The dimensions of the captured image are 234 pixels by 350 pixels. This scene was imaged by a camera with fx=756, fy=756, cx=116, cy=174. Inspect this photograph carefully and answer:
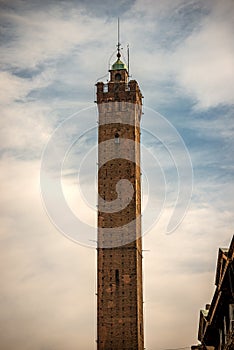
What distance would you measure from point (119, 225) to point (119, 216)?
689mm

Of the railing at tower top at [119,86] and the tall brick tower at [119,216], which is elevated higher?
A: the railing at tower top at [119,86]

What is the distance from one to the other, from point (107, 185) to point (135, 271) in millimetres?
6838

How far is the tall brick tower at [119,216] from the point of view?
53.0 m

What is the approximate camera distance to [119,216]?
5612 centimetres

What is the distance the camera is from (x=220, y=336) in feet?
69.9

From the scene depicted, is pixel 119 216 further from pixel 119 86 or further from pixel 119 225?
pixel 119 86

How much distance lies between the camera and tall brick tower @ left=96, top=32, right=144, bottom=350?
53.0m

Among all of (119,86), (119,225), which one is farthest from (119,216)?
(119,86)

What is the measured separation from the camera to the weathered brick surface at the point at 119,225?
5294 cm

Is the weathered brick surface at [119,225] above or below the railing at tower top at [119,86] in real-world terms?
below

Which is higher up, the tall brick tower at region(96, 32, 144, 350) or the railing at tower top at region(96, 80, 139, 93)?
the railing at tower top at region(96, 80, 139, 93)

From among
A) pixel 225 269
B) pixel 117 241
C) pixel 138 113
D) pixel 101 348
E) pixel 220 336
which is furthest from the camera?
pixel 138 113

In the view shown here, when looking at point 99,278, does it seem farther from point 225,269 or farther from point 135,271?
point 225,269

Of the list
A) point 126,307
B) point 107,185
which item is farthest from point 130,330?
point 107,185
